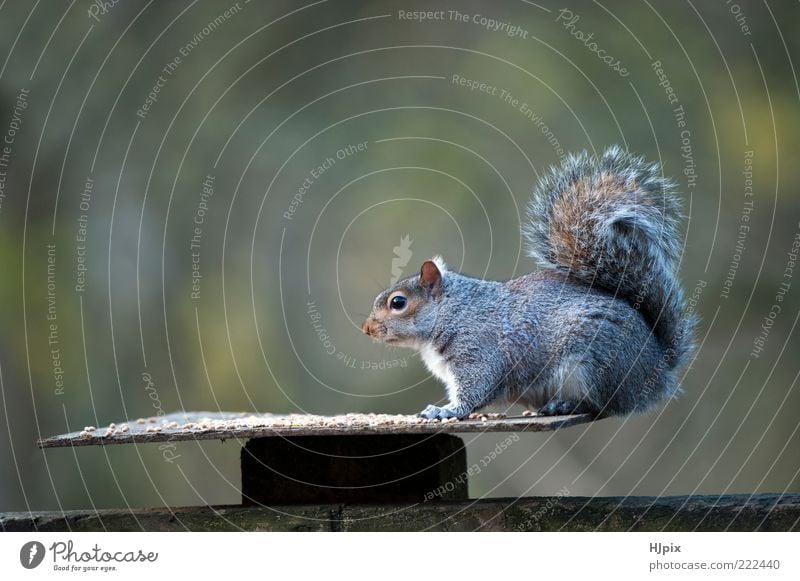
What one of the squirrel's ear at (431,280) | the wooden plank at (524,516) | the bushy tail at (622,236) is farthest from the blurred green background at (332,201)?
the wooden plank at (524,516)

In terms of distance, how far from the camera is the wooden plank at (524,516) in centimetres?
240

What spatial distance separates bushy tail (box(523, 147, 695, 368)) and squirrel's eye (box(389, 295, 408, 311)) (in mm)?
369

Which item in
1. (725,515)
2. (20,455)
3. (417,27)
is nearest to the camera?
(725,515)

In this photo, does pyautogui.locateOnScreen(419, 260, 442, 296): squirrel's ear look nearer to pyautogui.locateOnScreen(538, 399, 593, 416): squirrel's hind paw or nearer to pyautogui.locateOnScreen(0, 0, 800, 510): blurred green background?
pyautogui.locateOnScreen(538, 399, 593, 416): squirrel's hind paw

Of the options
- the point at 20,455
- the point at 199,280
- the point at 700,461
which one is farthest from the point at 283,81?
the point at 700,461

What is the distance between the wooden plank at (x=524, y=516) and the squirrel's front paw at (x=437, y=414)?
0.27m

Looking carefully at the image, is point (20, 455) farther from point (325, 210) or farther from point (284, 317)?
point (325, 210)

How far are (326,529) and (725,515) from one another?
32.4 inches

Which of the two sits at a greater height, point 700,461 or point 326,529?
point 326,529

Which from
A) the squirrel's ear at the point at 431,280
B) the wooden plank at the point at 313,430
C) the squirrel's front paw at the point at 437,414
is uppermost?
the squirrel's ear at the point at 431,280

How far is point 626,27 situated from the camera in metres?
5.91

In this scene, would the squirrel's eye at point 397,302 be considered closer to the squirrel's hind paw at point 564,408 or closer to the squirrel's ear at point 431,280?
the squirrel's ear at point 431,280

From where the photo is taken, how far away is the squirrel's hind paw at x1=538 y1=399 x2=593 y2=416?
8.98ft

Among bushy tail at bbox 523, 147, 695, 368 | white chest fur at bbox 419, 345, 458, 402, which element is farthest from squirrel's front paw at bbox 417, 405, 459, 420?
bushy tail at bbox 523, 147, 695, 368
